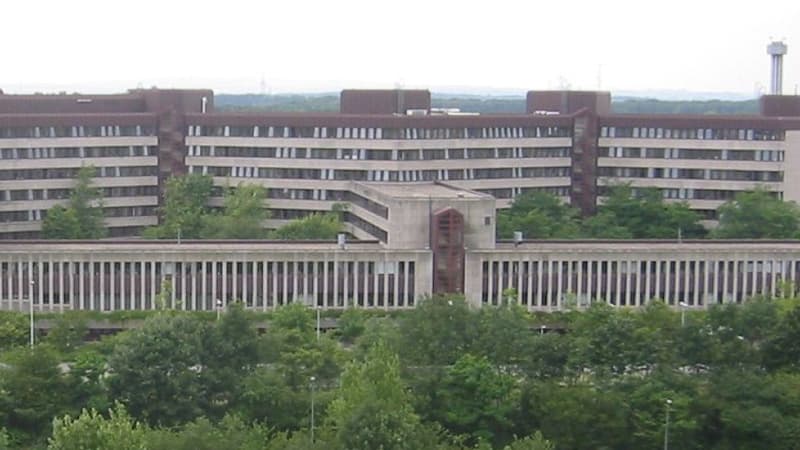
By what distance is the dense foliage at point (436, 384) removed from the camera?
49.4 metres

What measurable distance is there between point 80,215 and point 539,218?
103 feet

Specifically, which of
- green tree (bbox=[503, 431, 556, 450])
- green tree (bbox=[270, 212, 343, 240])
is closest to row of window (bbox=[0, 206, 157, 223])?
green tree (bbox=[270, 212, 343, 240])

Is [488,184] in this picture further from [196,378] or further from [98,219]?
[196,378]

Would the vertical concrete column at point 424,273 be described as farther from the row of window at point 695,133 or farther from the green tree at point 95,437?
the row of window at point 695,133

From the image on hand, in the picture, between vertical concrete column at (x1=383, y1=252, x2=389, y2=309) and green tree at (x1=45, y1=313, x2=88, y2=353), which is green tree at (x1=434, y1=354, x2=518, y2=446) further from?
vertical concrete column at (x1=383, y1=252, x2=389, y2=309)

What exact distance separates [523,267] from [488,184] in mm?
30230

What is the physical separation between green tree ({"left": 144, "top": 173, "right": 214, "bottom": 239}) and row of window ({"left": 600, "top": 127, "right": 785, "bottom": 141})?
31.8 m

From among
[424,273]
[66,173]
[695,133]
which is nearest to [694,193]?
[695,133]

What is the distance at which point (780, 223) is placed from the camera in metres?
95.8

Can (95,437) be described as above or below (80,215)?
below

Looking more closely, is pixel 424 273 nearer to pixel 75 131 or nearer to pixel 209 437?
pixel 209 437

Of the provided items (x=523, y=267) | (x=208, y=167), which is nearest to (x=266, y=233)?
(x=208, y=167)

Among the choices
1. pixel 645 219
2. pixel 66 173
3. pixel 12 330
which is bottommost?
pixel 12 330

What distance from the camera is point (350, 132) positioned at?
334 feet
